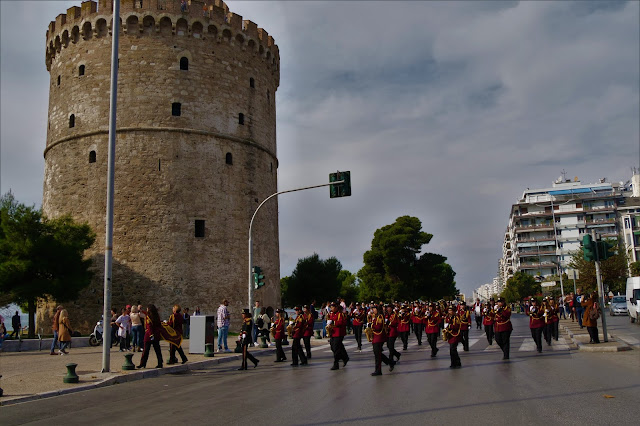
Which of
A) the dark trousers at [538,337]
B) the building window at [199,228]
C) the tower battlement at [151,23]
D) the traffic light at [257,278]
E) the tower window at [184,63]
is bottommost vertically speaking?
the dark trousers at [538,337]

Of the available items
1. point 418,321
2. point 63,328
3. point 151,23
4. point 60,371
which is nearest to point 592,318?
point 418,321

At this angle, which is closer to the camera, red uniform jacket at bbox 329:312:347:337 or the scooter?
red uniform jacket at bbox 329:312:347:337

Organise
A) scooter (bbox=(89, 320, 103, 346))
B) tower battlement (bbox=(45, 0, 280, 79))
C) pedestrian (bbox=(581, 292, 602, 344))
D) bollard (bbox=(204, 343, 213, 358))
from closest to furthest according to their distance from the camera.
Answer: pedestrian (bbox=(581, 292, 602, 344))
bollard (bbox=(204, 343, 213, 358))
scooter (bbox=(89, 320, 103, 346))
tower battlement (bbox=(45, 0, 280, 79))

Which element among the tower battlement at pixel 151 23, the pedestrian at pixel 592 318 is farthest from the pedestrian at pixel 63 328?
the tower battlement at pixel 151 23

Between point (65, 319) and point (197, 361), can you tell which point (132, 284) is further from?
point (197, 361)

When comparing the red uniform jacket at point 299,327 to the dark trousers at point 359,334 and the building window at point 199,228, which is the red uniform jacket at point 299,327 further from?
the building window at point 199,228

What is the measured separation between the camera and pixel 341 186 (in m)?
20.1

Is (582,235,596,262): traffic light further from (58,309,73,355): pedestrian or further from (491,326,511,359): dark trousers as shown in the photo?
(58,309,73,355): pedestrian

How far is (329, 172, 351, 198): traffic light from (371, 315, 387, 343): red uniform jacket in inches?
334

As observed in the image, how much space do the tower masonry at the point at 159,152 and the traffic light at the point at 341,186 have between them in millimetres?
11385

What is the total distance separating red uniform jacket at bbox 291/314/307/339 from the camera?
47.7 feet

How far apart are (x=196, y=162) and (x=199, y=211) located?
8.81 ft

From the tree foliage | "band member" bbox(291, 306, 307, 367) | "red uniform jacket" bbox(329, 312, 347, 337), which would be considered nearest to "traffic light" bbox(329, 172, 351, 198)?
"band member" bbox(291, 306, 307, 367)

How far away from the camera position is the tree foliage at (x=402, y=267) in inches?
2105
